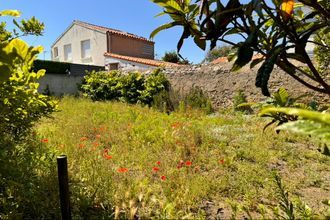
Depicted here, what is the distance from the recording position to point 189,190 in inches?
129

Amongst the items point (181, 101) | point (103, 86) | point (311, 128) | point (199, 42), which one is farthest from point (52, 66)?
point (311, 128)

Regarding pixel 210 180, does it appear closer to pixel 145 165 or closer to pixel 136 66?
pixel 145 165

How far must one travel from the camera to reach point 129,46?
22484 millimetres

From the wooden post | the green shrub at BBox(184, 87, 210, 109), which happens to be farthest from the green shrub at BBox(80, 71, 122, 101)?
the wooden post

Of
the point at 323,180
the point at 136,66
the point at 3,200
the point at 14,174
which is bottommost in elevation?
the point at 323,180

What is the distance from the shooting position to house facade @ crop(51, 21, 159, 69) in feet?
69.5

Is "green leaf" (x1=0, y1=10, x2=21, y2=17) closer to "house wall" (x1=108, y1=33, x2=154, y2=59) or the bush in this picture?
the bush

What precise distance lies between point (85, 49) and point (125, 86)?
13.4 metres

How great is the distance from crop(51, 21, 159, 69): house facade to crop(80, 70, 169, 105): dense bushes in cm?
594

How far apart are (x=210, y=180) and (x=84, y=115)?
5.03 m

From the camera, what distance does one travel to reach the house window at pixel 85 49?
76.1 feet

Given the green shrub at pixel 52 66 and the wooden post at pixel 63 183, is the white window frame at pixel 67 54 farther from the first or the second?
the wooden post at pixel 63 183

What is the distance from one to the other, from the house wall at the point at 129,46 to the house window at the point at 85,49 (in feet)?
8.88

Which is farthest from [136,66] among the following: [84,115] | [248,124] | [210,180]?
[210,180]
